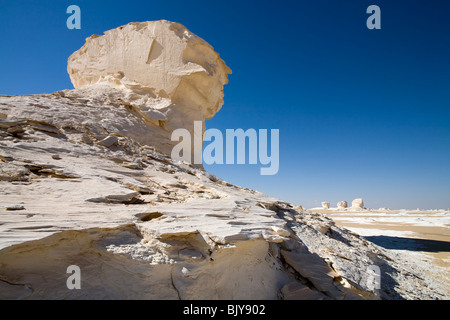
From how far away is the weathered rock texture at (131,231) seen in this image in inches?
99.4

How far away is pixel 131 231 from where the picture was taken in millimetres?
2996

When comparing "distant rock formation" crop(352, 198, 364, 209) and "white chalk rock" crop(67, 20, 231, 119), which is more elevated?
"white chalk rock" crop(67, 20, 231, 119)

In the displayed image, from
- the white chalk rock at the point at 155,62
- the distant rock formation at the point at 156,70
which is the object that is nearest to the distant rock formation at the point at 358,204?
the white chalk rock at the point at 155,62

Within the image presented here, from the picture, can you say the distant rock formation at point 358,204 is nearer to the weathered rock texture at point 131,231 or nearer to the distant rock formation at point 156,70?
the weathered rock texture at point 131,231

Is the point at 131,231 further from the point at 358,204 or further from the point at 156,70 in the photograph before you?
the point at 358,204

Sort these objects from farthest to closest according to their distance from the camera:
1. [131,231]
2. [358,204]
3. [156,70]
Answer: [358,204]
[156,70]
[131,231]

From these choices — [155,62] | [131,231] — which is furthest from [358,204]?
[131,231]

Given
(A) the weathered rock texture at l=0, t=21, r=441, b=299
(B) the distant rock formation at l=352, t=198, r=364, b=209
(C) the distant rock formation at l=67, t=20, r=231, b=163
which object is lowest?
(B) the distant rock formation at l=352, t=198, r=364, b=209

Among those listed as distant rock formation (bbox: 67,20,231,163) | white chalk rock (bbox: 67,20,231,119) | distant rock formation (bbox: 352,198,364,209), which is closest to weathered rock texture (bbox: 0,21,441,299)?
distant rock formation (bbox: 67,20,231,163)

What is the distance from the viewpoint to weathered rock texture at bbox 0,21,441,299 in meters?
2.53

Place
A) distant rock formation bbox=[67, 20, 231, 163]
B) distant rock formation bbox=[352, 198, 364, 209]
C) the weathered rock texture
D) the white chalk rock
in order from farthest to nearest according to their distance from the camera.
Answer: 1. distant rock formation bbox=[352, 198, 364, 209]
2. the white chalk rock
3. distant rock formation bbox=[67, 20, 231, 163]
4. the weathered rock texture

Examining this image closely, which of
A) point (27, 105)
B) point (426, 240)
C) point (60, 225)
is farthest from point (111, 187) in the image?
point (426, 240)

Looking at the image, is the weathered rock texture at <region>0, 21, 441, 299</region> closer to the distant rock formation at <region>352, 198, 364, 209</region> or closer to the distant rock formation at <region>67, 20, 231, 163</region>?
the distant rock formation at <region>67, 20, 231, 163</region>
